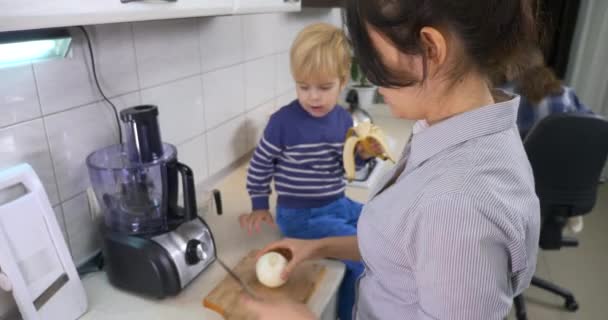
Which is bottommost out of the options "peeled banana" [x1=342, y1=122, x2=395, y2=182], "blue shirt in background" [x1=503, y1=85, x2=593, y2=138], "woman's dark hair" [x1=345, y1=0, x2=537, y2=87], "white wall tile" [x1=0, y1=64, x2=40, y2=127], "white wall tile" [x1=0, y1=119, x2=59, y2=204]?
"blue shirt in background" [x1=503, y1=85, x2=593, y2=138]

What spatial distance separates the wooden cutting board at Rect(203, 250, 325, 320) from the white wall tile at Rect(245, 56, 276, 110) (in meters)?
0.75

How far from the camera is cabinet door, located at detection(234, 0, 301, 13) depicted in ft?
3.25

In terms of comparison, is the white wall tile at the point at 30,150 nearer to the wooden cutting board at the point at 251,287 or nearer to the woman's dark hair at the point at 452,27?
the wooden cutting board at the point at 251,287

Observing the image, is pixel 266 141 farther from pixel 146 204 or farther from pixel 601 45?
pixel 601 45

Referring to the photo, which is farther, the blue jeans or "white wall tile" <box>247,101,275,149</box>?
"white wall tile" <box>247,101,275,149</box>

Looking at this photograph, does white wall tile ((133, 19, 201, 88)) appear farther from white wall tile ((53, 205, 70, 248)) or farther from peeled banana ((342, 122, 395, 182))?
peeled banana ((342, 122, 395, 182))

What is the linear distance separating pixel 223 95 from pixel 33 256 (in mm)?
779

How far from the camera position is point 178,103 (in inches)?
48.8

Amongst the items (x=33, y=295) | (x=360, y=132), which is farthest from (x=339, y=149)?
(x=33, y=295)

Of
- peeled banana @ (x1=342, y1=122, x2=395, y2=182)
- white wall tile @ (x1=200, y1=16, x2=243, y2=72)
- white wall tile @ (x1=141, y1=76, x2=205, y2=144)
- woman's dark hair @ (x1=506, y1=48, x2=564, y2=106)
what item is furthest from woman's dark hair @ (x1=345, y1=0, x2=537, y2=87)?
woman's dark hair @ (x1=506, y1=48, x2=564, y2=106)

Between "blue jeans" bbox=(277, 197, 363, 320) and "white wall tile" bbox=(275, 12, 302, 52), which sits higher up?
"white wall tile" bbox=(275, 12, 302, 52)

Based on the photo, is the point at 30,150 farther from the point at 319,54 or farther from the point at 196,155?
the point at 319,54

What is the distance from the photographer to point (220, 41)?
4.56 feet

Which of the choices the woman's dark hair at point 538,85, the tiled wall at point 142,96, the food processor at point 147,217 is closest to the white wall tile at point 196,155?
the tiled wall at point 142,96
